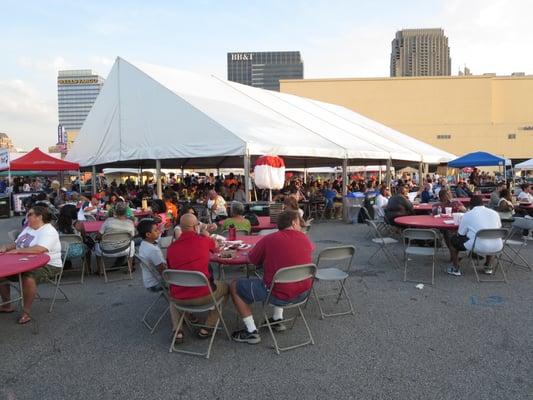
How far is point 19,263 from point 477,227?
5.78 meters

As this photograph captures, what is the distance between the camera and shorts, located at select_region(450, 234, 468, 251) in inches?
247

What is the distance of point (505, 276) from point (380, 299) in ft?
7.62

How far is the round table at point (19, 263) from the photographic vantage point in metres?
3.82

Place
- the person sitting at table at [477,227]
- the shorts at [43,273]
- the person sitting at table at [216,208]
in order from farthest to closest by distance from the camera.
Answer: the person sitting at table at [216,208] → the person sitting at table at [477,227] → the shorts at [43,273]

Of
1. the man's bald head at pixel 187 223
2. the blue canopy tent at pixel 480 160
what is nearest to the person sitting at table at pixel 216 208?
the man's bald head at pixel 187 223

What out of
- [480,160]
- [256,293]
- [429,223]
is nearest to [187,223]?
[256,293]

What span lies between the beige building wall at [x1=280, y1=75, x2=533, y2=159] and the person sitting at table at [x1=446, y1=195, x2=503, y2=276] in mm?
45782

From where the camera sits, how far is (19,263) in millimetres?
4133

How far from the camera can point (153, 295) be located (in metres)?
5.61

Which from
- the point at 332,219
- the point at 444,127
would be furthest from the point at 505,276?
the point at 444,127

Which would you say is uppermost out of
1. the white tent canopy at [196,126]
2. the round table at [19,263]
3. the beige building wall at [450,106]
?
the beige building wall at [450,106]

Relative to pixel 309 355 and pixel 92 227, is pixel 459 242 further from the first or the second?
pixel 92 227

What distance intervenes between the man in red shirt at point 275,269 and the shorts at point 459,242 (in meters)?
3.36

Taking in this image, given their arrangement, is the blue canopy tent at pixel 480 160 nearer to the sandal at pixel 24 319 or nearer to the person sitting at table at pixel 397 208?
the person sitting at table at pixel 397 208
